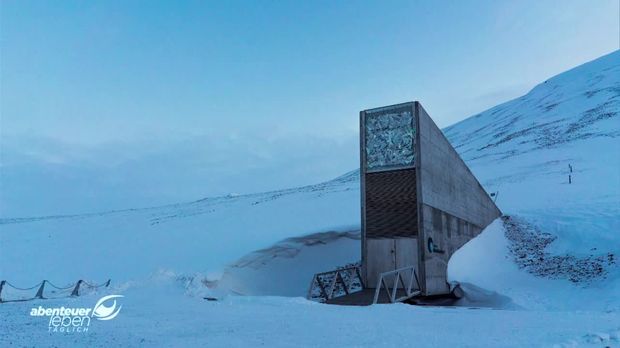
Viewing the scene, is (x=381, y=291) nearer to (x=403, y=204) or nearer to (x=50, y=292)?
(x=403, y=204)

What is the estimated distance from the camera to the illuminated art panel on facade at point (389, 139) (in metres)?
15.1

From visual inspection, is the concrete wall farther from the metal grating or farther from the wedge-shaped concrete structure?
the metal grating

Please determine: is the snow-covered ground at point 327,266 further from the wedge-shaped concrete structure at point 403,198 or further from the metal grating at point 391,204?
the metal grating at point 391,204

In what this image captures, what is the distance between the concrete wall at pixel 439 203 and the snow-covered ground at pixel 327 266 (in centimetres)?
96

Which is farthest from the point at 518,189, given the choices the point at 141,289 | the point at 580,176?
the point at 141,289

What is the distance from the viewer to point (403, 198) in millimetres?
14852

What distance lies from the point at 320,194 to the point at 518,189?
13892mm

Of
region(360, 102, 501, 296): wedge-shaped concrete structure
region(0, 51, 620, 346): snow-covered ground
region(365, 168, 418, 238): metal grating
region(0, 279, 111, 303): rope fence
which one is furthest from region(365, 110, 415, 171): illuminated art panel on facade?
region(0, 279, 111, 303): rope fence

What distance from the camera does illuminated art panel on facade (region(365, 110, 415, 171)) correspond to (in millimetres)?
15146

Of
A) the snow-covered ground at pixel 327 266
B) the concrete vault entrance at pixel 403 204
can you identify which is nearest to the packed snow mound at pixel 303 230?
the snow-covered ground at pixel 327 266

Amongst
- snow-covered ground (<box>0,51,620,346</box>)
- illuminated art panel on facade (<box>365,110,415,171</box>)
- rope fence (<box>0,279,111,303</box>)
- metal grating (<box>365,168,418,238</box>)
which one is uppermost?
illuminated art panel on facade (<box>365,110,415,171</box>)

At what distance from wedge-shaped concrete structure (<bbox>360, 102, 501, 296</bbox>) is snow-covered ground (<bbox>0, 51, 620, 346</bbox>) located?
229 cm

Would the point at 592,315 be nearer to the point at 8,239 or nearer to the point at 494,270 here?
the point at 494,270

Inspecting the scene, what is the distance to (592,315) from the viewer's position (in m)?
8.15
